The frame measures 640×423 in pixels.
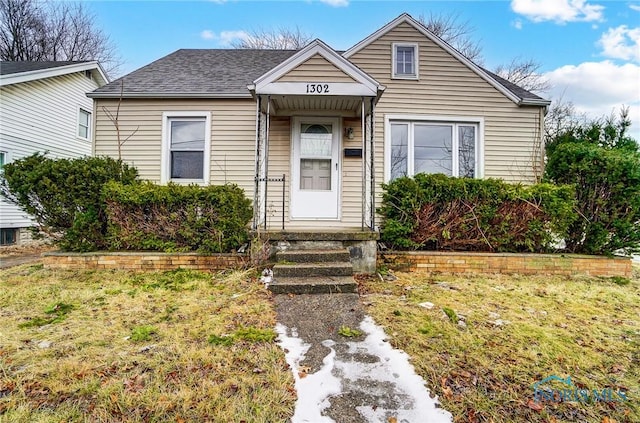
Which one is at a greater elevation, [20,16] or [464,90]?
[20,16]

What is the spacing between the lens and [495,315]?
354 cm

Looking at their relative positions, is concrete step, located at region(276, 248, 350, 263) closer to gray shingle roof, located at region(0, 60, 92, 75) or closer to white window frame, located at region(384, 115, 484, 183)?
white window frame, located at region(384, 115, 484, 183)

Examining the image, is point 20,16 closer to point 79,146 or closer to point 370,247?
point 79,146

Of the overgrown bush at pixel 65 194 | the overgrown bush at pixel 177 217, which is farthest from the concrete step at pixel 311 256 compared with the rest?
the overgrown bush at pixel 65 194

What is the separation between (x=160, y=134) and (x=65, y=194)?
2.38 m

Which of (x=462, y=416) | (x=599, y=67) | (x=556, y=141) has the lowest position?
(x=462, y=416)

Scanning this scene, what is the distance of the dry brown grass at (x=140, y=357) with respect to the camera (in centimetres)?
191

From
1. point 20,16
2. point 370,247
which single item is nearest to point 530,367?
point 370,247

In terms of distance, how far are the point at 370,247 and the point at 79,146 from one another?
1265cm

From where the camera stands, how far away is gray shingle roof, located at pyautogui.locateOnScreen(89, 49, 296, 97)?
6891mm

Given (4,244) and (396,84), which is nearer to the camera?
(396,84)

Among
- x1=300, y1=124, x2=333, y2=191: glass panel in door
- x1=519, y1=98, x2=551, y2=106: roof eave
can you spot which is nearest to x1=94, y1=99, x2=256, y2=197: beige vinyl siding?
x1=300, y1=124, x2=333, y2=191: glass panel in door

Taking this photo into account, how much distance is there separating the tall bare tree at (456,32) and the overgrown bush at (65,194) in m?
20.7

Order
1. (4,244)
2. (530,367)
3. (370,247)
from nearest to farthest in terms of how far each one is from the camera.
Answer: (530,367) → (370,247) → (4,244)
